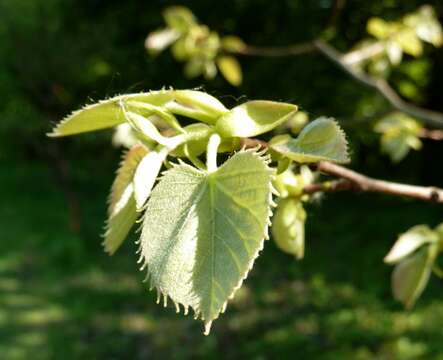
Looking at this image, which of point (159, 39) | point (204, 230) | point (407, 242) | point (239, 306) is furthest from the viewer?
point (239, 306)

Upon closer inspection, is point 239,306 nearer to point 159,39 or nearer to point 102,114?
point 159,39

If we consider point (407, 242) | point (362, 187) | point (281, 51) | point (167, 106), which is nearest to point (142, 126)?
point (167, 106)

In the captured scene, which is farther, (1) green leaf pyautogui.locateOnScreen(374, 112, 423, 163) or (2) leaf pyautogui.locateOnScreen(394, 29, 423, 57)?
(2) leaf pyautogui.locateOnScreen(394, 29, 423, 57)

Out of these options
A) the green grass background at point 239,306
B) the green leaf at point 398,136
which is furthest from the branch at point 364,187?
the green grass background at point 239,306

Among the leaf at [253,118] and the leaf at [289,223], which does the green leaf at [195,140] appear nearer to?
the leaf at [253,118]

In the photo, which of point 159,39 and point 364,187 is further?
point 159,39

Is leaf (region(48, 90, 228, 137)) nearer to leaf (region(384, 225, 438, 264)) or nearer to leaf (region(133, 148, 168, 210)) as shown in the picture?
leaf (region(133, 148, 168, 210))

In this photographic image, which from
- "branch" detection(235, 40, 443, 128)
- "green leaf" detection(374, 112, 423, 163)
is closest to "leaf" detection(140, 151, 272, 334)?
"branch" detection(235, 40, 443, 128)
